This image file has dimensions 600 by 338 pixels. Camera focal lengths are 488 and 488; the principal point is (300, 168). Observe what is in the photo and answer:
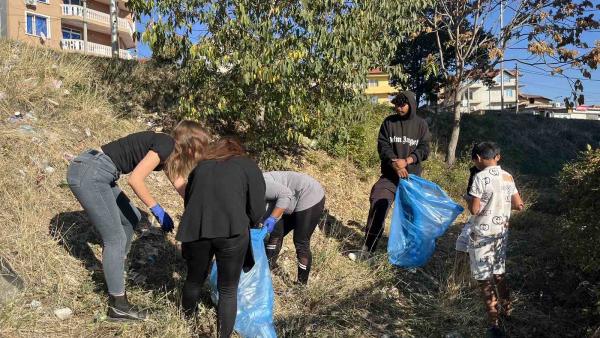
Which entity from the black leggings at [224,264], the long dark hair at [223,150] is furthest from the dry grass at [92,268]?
the long dark hair at [223,150]

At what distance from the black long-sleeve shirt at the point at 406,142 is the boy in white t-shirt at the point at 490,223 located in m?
1.34

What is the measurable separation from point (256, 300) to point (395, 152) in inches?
93.4

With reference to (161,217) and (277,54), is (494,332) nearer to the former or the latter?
(161,217)

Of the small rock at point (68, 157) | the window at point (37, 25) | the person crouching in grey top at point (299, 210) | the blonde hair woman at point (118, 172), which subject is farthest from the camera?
the window at point (37, 25)

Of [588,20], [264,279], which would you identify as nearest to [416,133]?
[264,279]

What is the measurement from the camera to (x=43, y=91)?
20.4 ft

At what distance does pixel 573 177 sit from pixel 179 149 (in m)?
3.72

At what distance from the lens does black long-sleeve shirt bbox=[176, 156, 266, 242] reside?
267cm

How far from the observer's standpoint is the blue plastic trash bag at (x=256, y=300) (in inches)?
118

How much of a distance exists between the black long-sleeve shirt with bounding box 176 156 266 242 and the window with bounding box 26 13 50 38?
2865 cm

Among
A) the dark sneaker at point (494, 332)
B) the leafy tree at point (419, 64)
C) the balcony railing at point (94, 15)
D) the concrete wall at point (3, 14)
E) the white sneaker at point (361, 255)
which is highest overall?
the balcony railing at point (94, 15)

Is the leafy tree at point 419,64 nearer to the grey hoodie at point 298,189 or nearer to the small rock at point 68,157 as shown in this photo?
the small rock at point 68,157

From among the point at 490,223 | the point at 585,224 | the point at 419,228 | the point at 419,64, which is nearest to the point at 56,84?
the point at 419,228

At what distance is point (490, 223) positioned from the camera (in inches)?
134
